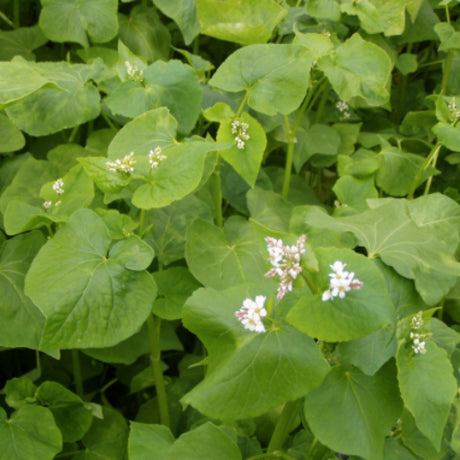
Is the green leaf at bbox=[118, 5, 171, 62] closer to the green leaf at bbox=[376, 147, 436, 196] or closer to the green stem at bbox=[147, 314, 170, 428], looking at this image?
the green leaf at bbox=[376, 147, 436, 196]

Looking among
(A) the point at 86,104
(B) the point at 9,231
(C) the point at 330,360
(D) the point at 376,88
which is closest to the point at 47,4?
(A) the point at 86,104

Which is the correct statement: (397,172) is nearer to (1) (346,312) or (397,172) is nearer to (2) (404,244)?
(2) (404,244)

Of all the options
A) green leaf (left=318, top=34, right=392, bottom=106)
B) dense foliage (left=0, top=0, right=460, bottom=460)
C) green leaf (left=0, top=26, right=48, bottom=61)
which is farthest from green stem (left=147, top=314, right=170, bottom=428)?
green leaf (left=0, top=26, right=48, bottom=61)

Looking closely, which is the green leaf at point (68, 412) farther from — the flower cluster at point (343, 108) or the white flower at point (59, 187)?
the flower cluster at point (343, 108)

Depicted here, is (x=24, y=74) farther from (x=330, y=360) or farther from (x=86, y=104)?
(x=330, y=360)

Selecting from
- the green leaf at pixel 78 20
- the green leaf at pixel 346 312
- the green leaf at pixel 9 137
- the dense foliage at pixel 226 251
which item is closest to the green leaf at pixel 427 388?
the dense foliage at pixel 226 251

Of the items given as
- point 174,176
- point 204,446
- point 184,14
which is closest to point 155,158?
point 174,176

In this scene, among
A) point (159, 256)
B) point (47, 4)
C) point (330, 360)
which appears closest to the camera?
point (330, 360)
